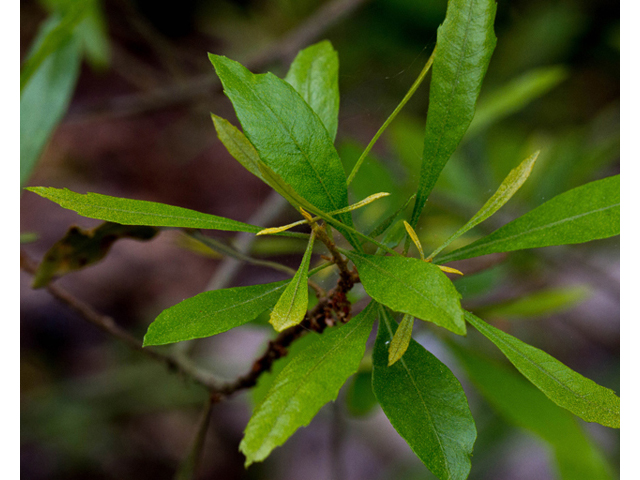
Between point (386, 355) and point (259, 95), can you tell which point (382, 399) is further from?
point (259, 95)

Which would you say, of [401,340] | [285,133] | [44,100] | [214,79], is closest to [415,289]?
[401,340]

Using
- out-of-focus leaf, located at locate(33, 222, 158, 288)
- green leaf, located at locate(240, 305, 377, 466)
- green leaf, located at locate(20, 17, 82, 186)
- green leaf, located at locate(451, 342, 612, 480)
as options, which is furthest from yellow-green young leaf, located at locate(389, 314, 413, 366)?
green leaf, located at locate(20, 17, 82, 186)

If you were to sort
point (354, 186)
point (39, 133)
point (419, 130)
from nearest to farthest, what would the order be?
point (39, 133)
point (354, 186)
point (419, 130)

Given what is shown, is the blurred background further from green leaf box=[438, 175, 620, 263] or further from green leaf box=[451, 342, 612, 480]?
green leaf box=[438, 175, 620, 263]

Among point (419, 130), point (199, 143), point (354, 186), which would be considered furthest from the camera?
point (199, 143)

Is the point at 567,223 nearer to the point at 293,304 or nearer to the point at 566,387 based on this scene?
the point at 566,387

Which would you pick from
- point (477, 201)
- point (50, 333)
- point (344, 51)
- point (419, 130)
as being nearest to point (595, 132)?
point (477, 201)

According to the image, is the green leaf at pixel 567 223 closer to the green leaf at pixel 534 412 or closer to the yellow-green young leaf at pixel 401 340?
the yellow-green young leaf at pixel 401 340
